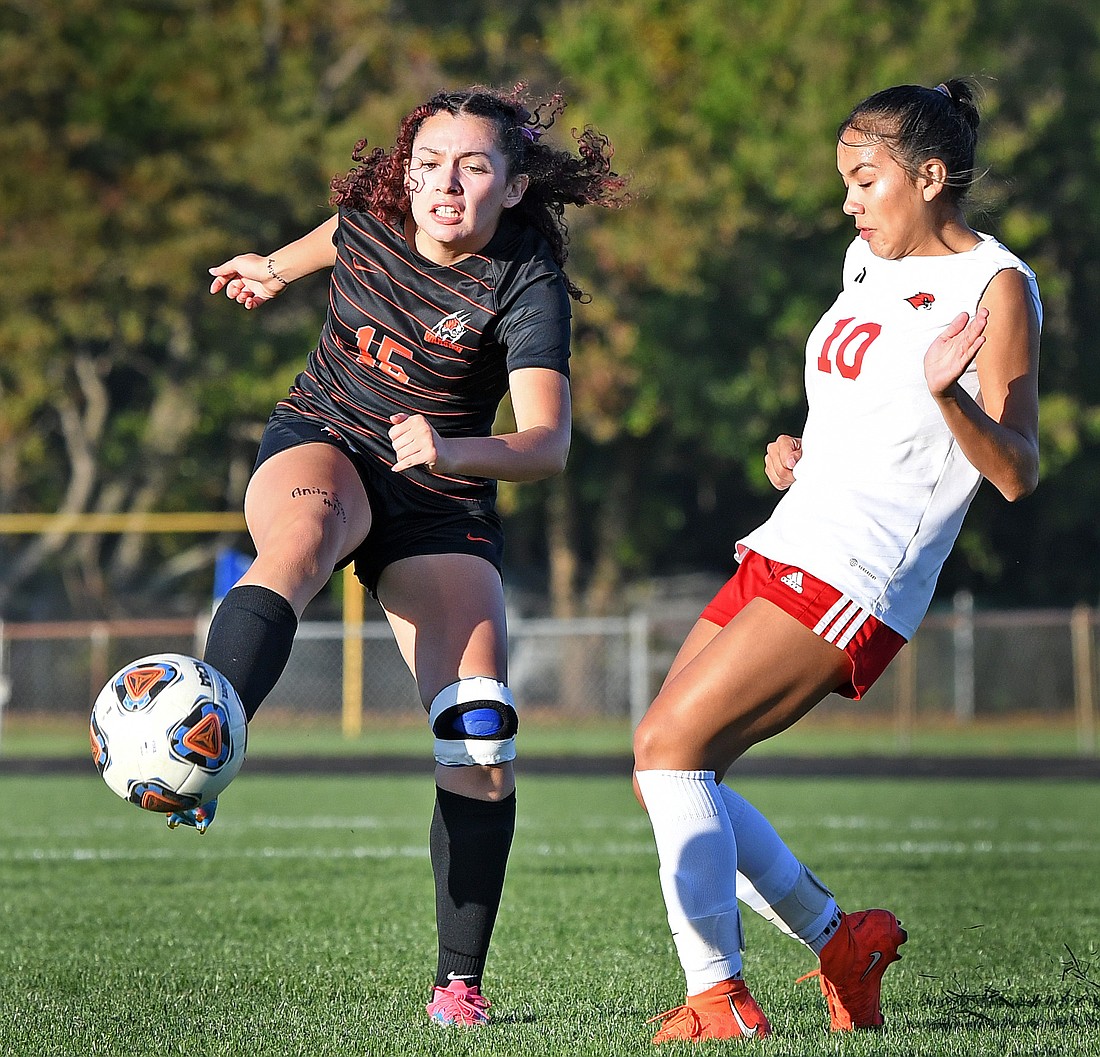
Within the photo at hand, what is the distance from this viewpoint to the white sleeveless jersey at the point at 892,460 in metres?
3.62

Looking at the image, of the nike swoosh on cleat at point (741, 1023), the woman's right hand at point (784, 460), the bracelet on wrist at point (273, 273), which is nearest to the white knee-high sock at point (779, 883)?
the nike swoosh on cleat at point (741, 1023)

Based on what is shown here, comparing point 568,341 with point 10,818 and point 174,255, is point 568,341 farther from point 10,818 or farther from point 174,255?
point 174,255

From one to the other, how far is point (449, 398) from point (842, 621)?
123cm

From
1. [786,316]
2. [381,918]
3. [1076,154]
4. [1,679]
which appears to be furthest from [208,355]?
[381,918]

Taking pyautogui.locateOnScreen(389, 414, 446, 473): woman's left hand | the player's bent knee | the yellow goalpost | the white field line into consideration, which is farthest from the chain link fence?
pyautogui.locateOnScreen(389, 414, 446, 473): woman's left hand

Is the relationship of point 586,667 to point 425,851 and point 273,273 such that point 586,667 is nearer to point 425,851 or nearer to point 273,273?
point 425,851

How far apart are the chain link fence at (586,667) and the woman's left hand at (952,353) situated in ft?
55.6

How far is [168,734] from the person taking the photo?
3314 millimetres

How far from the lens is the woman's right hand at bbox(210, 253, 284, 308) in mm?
4574

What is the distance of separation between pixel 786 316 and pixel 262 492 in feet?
71.2

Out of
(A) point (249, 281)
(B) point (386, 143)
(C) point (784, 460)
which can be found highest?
(B) point (386, 143)

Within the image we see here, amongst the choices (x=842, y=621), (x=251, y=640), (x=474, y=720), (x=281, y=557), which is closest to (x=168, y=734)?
(x=251, y=640)

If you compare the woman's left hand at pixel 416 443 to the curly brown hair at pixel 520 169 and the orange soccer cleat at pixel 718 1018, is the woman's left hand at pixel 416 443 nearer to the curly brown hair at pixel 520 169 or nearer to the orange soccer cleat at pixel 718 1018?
the curly brown hair at pixel 520 169

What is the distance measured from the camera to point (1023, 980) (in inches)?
185
